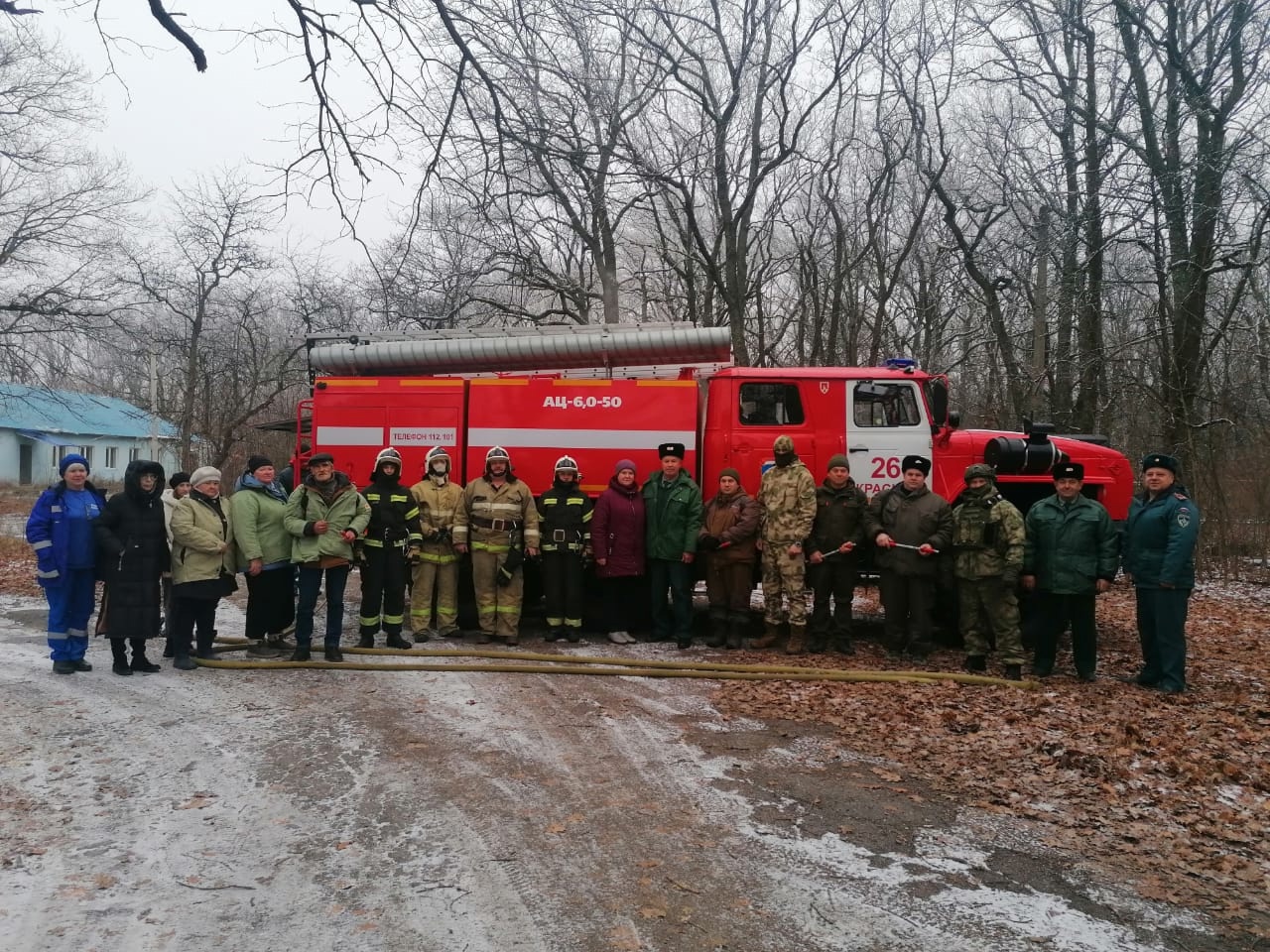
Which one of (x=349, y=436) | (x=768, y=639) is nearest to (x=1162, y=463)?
(x=768, y=639)

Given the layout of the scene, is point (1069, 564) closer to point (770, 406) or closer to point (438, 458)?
point (770, 406)

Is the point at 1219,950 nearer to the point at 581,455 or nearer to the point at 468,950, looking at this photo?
the point at 468,950

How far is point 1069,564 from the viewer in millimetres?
7355

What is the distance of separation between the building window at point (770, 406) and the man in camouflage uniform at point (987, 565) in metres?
1.99

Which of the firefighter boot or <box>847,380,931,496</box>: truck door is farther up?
<box>847,380,931,496</box>: truck door

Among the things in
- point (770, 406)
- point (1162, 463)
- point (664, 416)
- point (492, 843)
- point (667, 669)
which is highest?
point (770, 406)

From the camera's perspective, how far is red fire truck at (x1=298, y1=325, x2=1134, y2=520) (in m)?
9.12

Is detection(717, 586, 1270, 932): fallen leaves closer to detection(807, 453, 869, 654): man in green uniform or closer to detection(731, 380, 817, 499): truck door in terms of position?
detection(807, 453, 869, 654): man in green uniform

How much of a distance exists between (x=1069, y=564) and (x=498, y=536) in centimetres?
524

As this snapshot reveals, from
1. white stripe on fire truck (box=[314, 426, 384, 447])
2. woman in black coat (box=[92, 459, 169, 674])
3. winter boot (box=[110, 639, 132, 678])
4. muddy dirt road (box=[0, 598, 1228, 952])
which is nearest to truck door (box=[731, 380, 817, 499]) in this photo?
muddy dirt road (box=[0, 598, 1228, 952])

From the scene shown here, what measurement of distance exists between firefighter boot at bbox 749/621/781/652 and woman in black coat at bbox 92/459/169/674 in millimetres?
5479

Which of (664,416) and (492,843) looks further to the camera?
(664,416)

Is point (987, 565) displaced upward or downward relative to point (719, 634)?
upward

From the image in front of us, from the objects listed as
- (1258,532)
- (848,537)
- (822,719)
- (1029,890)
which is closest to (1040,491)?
(848,537)
